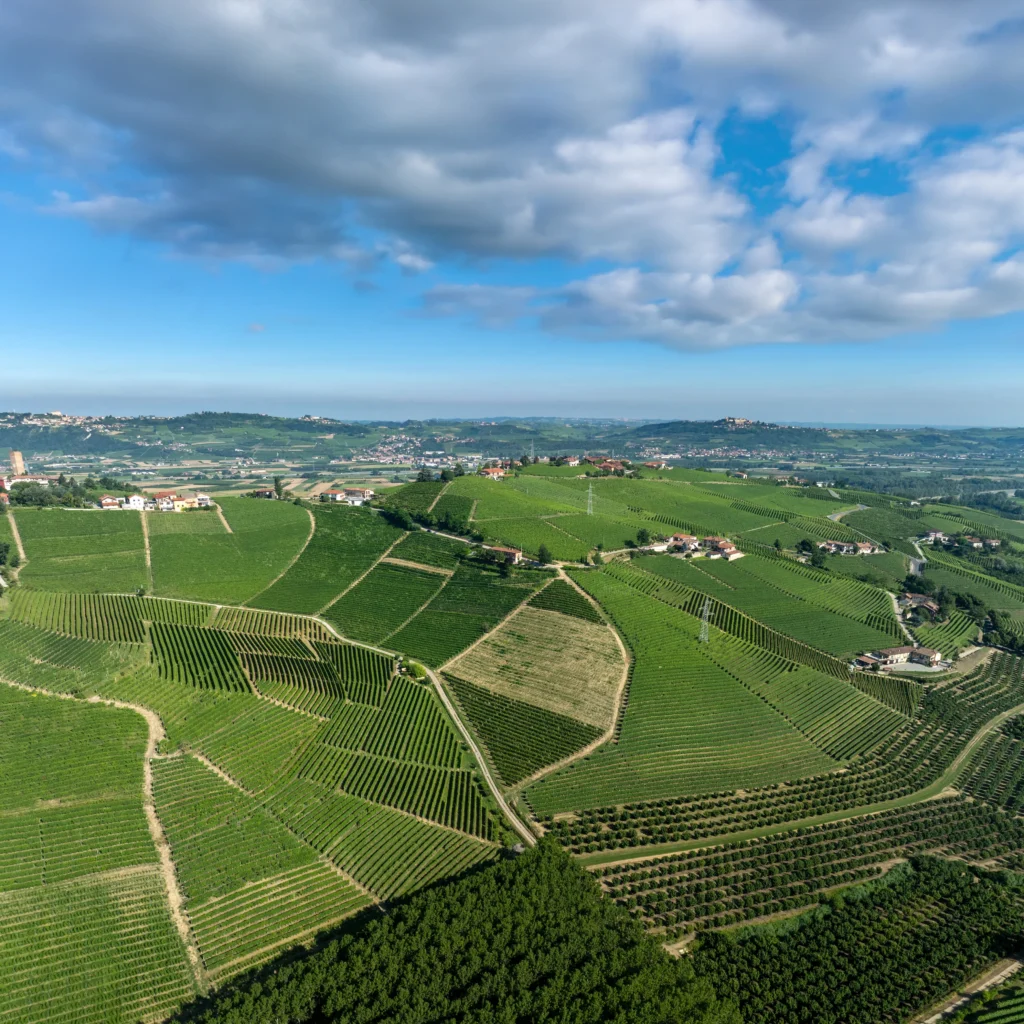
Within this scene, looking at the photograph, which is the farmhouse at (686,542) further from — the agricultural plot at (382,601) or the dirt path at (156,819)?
the dirt path at (156,819)

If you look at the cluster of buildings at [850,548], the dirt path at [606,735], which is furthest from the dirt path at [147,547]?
the cluster of buildings at [850,548]

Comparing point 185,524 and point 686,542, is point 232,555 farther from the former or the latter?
point 686,542

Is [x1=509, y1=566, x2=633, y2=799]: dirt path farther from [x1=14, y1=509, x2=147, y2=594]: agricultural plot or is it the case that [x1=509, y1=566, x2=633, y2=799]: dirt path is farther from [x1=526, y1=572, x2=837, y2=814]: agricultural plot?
[x1=14, y1=509, x2=147, y2=594]: agricultural plot

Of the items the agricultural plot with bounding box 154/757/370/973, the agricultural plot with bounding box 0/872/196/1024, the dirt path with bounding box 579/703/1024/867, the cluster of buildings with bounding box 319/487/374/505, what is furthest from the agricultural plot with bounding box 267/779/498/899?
the cluster of buildings with bounding box 319/487/374/505

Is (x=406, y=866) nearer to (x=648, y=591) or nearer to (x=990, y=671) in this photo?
(x=648, y=591)

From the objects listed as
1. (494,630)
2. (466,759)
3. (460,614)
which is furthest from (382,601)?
(466,759)

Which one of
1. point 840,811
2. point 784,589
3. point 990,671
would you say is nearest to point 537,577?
point 784,589
